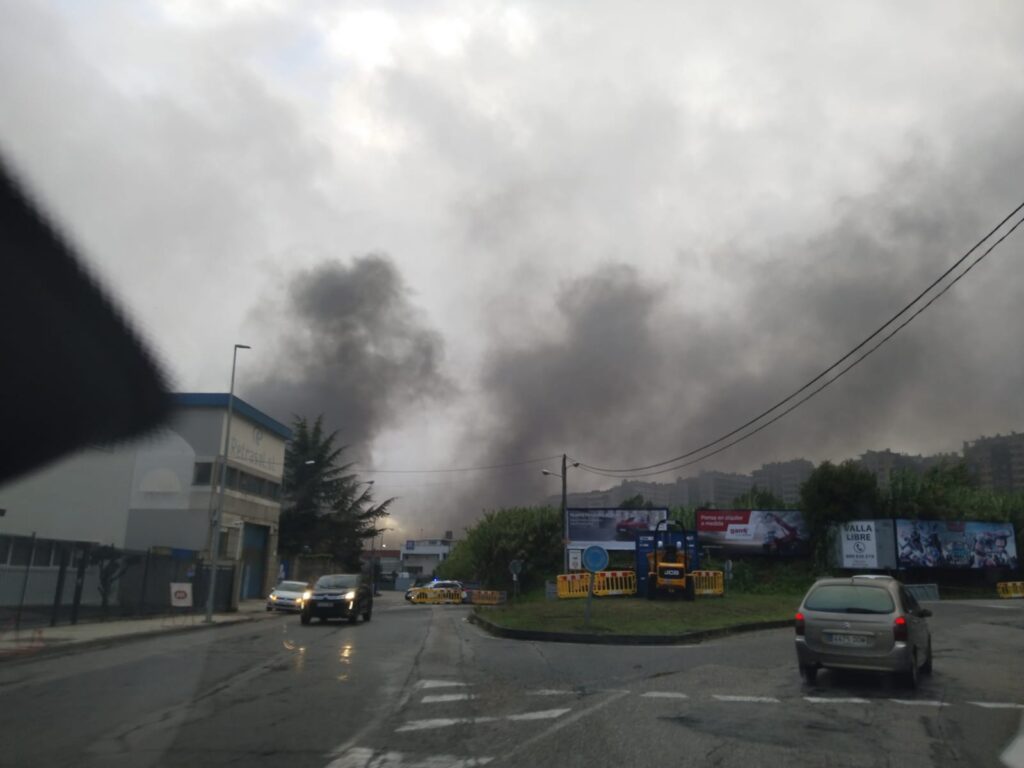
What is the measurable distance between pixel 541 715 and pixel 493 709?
0.71 metres

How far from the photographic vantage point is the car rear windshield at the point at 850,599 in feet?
37.8

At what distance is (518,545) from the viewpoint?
51188 mm

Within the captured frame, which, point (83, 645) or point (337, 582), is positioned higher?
point (337, 582)

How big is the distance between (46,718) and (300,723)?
2.76 meters

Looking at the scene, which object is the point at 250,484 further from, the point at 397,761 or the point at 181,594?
the point at 397,761

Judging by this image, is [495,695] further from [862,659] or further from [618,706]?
[862,659]

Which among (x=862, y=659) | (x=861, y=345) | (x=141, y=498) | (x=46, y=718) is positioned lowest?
(x=46, y=718)

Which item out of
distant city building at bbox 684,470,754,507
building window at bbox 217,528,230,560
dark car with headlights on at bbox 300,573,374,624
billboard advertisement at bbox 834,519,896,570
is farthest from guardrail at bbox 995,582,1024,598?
distant city building at bbox 684,470,754,507

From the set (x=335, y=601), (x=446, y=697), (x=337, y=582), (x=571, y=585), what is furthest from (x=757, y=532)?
(x=446, y=697)

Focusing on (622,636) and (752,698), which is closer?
(752,698)

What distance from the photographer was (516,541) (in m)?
51.1

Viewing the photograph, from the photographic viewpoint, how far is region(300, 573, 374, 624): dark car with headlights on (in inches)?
990

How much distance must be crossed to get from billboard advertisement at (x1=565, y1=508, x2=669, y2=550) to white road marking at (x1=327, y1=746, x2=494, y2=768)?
42071 mm

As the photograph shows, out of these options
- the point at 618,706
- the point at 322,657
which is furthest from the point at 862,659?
the point at 322,657
